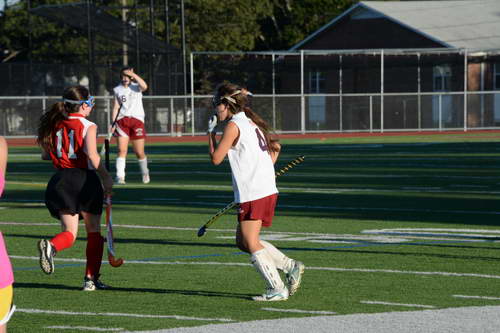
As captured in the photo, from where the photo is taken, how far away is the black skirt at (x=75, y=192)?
8.59m

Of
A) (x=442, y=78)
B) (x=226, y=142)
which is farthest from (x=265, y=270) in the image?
(x=442, y=78)

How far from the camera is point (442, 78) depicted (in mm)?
49406

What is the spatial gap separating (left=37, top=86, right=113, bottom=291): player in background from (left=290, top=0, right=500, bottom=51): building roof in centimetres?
4464

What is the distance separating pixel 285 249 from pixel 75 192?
3.20 metres

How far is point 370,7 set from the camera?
5622 centimetres

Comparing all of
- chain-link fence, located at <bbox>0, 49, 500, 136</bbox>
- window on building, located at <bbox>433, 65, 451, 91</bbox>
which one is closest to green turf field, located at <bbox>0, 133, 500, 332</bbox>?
chain-link fence, located at <bbox>0, 49, 500, 136</bbox>

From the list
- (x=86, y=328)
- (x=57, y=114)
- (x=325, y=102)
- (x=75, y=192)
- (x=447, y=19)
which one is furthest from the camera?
(x=447, y=19)

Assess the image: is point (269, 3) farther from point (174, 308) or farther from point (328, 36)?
point (174, 308)

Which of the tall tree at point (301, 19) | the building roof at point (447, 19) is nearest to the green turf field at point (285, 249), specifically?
the building roof at point (447, 19)

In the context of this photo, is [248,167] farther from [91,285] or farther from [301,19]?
[301,19]

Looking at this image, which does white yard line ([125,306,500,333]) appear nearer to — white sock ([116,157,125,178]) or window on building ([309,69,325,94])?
white sock ([116,157,125,178])

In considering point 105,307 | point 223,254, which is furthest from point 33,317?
point 223,254

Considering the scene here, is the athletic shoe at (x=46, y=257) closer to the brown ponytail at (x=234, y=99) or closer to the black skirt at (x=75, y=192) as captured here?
the black skirt at (x=75, y=192)

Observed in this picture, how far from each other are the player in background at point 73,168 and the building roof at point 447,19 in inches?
1757
